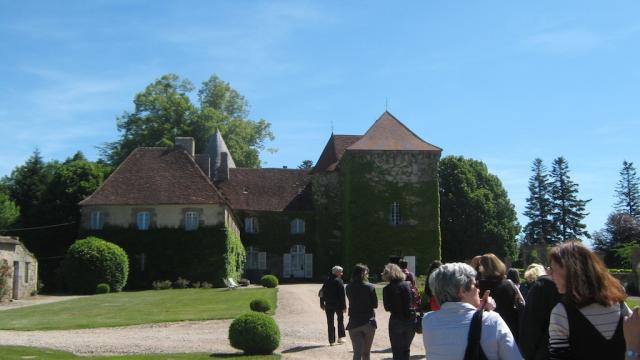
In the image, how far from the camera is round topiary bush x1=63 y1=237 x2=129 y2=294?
34062mm

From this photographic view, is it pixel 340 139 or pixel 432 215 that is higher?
pixel 340 139

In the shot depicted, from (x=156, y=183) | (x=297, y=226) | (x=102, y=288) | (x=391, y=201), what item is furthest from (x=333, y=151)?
(x=102, y=288)

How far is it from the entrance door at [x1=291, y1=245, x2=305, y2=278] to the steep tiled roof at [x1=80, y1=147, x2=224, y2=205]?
35.7 feet

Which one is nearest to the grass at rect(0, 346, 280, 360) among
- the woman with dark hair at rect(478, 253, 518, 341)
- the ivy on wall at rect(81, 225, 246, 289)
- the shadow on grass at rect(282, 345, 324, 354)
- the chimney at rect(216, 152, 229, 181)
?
the shadow on grass at rect(282, 345, 324, 354)

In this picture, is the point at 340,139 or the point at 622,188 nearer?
the point at 340,139

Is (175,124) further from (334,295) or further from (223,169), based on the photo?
(334,295)

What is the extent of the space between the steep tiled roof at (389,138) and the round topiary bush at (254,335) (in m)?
30.6

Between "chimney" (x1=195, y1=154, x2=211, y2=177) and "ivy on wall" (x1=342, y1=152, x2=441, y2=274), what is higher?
"chimney" (x1=195, y1=154, x2=211, y2=177)

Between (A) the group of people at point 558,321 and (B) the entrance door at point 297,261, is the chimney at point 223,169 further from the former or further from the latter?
(A) the group of people at point 558,321

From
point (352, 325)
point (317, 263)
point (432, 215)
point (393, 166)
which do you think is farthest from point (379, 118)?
point (352, 325)

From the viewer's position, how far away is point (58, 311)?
866 inches

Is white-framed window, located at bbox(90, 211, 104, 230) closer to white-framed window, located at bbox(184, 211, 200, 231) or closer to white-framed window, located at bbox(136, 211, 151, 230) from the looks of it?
white-framed window, located at bbox(136, 211, 151, 230)

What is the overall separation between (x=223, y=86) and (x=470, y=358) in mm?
59539

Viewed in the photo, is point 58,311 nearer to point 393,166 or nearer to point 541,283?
point 541,283
